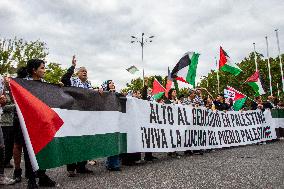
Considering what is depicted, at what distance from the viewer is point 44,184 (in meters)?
5.56

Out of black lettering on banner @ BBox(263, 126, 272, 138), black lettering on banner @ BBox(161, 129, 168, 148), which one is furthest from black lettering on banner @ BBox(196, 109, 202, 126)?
black lettering on banner @ BBox(263, 126, 272, 138)

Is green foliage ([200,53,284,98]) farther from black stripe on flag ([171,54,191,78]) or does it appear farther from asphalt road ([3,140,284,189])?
asphalt road ([3,140,284,189])

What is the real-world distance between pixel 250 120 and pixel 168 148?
6124mm

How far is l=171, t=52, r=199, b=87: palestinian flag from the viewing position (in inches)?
459

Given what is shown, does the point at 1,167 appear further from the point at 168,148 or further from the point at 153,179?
the point at 168,148

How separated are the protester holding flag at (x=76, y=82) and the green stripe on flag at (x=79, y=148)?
0.48m

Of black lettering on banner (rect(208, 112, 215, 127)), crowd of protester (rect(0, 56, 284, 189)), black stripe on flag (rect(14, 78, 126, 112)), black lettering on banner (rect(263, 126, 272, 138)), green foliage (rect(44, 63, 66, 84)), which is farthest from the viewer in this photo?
green foliage (rect(44, 63, 66, 84))

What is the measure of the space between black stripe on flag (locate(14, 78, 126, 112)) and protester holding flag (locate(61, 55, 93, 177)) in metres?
0.26

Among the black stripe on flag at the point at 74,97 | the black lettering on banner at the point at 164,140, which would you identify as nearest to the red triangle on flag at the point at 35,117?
the black stripe on flag at the point at 74,97

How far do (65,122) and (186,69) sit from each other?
6.40 metres

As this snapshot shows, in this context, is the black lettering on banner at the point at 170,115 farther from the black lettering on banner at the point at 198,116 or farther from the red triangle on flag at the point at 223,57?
the red triangle on flag at the point at 223,57

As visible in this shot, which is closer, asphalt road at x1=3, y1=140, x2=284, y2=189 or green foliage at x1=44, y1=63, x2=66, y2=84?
asphalt road at x1=3, y1=140, x2=284, y2=189

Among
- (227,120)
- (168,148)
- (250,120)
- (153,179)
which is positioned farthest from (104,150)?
(250,120)

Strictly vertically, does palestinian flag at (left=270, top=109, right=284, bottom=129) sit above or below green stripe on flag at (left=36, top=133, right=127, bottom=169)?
above
